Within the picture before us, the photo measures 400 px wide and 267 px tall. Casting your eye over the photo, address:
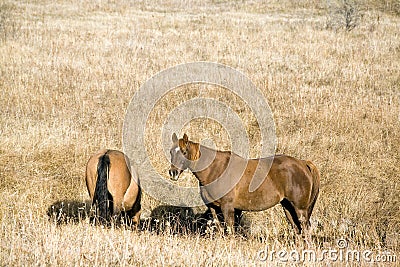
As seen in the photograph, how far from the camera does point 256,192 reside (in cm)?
584

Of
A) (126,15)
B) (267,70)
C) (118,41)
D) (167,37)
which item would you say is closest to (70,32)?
(118,41)

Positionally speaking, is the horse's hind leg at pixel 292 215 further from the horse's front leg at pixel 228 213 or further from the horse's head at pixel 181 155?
the horse's head at pixel 181 155

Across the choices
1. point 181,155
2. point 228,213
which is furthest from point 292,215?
point 181,155

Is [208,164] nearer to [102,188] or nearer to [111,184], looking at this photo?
[111,184]

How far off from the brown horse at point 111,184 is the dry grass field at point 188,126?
0.28 m

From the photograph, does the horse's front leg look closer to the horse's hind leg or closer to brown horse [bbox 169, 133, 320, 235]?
brown horse [bbox 169, 133, 320, 235]

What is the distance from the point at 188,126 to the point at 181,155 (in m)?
4.69

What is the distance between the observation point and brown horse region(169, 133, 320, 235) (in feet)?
19.1

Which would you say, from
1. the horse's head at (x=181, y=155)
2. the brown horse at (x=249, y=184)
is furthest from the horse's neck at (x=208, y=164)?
the horse's head at (x=181, y=155)

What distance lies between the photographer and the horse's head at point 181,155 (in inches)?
216

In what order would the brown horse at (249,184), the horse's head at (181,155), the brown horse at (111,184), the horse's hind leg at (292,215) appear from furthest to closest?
the horse's hind leg at (292,215), the brown horse at (249,184), the brown horse at (111,184), the horse's head at (181,155)

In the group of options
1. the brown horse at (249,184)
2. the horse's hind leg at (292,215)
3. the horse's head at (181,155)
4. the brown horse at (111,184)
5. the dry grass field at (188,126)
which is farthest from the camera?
the horse's hind leg at (292,215)

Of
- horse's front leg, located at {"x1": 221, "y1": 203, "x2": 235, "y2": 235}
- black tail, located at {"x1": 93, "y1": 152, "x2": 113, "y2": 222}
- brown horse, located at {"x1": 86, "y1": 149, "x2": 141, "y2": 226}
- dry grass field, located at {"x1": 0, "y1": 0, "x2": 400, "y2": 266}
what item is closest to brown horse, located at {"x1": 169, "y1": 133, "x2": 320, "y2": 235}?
horse's front leg, located at {"x1": 221, "y1": 203, "x2": 235, "y2": 235}

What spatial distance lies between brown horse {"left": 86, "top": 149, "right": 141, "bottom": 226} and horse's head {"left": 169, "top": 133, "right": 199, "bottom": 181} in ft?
2.49
